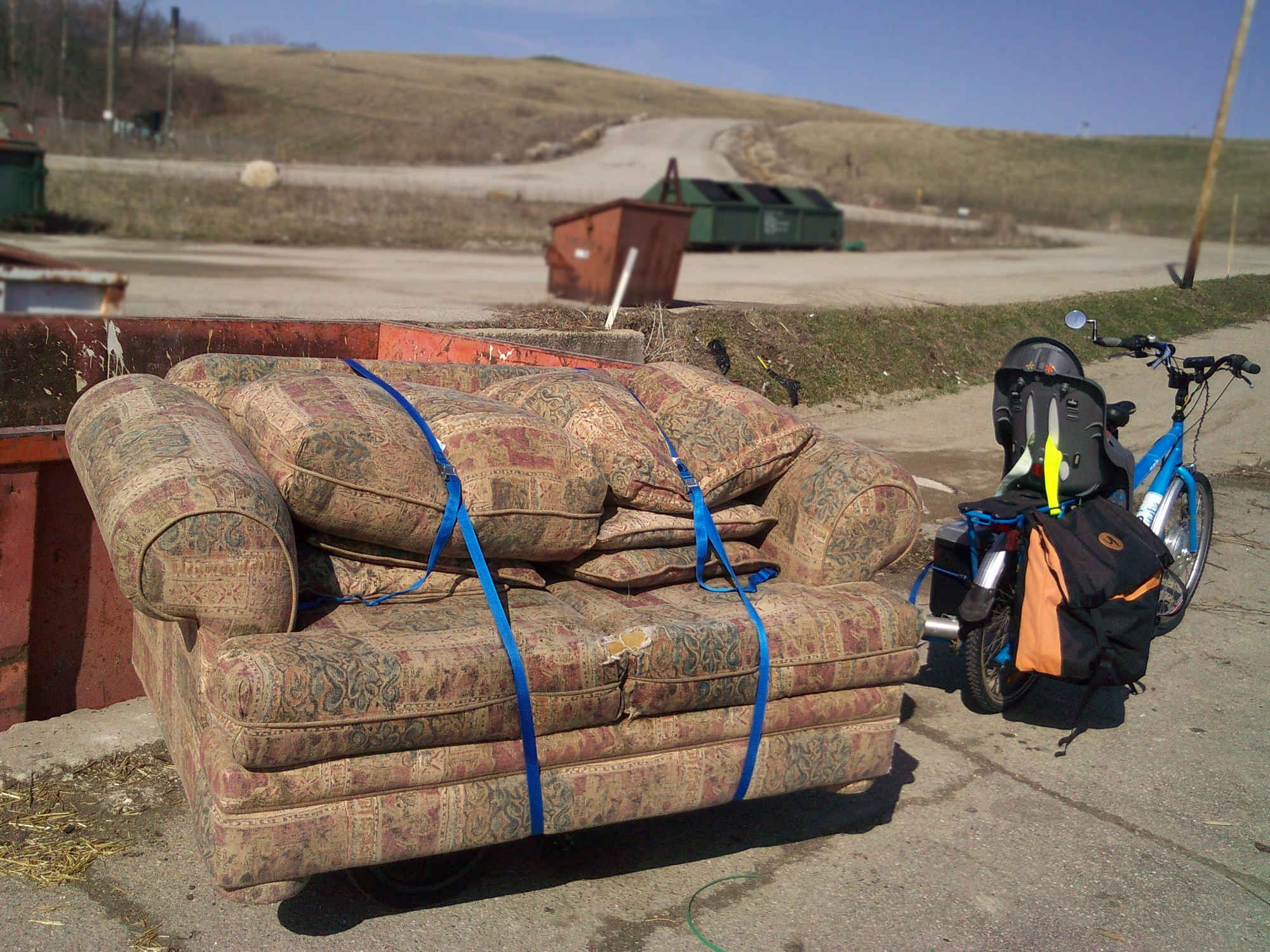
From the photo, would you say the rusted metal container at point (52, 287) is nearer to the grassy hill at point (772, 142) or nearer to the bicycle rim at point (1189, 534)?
the bicycle rim at point (1189, 534)

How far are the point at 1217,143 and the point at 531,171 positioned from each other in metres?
36.7

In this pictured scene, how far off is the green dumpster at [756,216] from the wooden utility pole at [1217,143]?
41.1 ft

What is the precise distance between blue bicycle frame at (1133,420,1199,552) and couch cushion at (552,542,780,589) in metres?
2.74

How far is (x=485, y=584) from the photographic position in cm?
302

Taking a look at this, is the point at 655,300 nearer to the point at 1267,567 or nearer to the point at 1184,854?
the point at 1267,567

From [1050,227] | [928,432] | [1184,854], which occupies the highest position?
[1050,227]

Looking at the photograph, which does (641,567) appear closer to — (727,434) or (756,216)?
(727,434)

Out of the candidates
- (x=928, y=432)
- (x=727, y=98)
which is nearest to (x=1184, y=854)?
(x=928, y=432)

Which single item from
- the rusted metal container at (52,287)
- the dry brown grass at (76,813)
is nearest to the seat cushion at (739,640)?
the dry brown grass at (76,813)

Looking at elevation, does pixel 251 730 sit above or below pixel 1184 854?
above

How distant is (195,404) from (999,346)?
9745 millimetres

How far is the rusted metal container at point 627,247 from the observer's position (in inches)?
449

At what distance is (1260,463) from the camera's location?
29.1ft

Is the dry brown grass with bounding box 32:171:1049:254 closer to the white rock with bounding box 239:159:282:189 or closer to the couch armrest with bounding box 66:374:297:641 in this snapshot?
the white rock with bounding box 239:159:282:189
